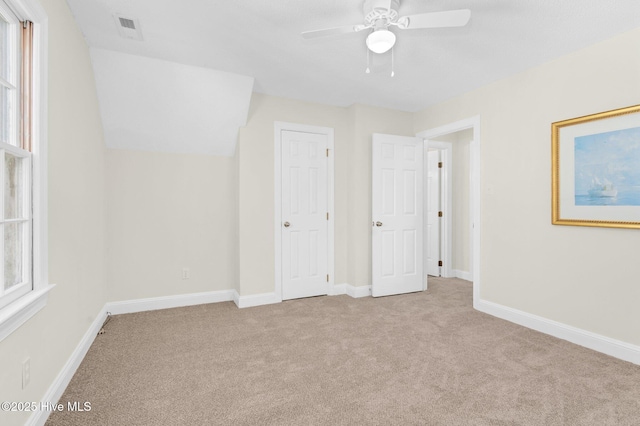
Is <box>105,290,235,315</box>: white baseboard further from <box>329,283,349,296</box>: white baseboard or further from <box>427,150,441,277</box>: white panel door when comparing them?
<box>427,150,441,277</box>: white panel door

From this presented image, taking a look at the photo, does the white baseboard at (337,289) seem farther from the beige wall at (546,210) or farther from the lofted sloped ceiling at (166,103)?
the lofted sloped ceiling at (166,103)

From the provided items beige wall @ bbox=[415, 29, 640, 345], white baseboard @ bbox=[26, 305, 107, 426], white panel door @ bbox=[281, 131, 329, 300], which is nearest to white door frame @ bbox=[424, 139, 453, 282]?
beige wall @ bbox=[415, 29, 640, 345]

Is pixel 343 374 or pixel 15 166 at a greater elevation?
pixel 15 166

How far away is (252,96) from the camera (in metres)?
3.71

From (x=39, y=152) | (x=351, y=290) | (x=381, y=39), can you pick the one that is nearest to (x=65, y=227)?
(x=39, y=152)

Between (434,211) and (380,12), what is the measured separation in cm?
388

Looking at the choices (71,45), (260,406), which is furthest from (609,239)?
(71,45)

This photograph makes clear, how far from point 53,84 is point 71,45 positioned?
1.82ft

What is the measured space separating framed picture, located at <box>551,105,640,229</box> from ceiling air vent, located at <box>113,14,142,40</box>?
3.54 m

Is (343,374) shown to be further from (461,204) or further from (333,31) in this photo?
(461,204)

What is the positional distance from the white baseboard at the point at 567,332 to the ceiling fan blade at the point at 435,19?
2.59 m

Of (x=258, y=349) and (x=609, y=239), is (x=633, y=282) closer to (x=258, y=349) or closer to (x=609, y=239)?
(x=609, y=239)

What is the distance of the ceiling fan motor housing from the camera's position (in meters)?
1.93

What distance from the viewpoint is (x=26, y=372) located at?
4.94 feet
